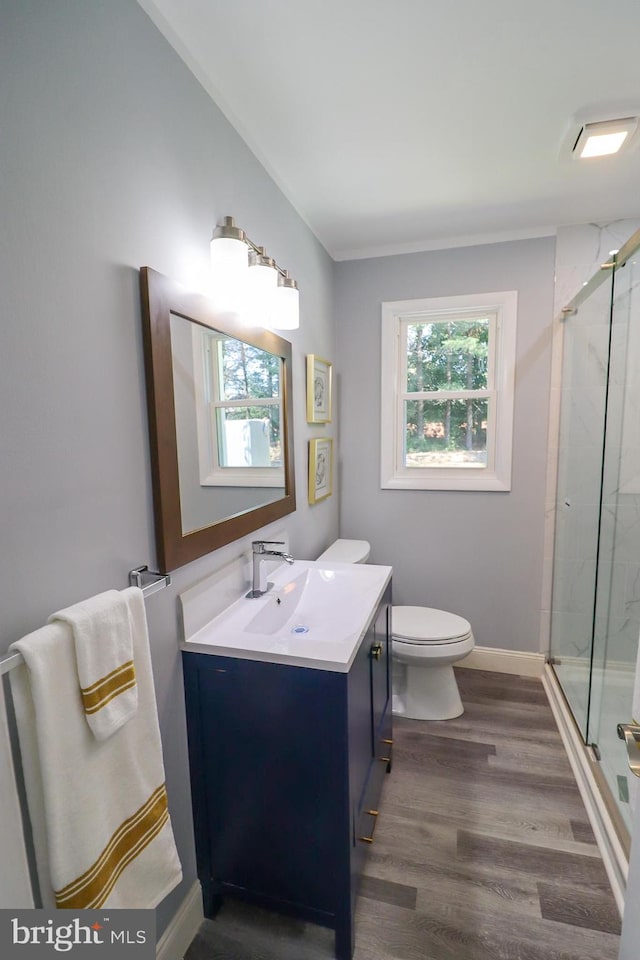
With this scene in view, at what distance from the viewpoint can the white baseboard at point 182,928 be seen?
114 cm

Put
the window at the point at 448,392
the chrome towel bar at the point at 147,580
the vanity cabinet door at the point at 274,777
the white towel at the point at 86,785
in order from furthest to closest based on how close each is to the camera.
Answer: the window at the point at 448,392 → the vanity cabinet door at the point at 274,777 → the chrome towel bar at the point at 147,580 → the white towel at the point at 86,785

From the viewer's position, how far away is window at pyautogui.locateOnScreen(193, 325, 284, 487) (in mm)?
1280

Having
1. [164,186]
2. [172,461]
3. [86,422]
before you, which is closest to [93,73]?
[164,186]

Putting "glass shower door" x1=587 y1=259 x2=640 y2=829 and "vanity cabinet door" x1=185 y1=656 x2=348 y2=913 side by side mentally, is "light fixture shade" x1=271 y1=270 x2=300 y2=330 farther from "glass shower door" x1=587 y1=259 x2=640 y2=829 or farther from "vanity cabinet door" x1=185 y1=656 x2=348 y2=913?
"glass shower door" x1=587 y1=259 x2=640 y2=829

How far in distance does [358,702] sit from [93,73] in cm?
158

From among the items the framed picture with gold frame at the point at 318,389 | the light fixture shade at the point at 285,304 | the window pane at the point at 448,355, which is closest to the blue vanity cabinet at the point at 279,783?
the light fixture shade at the point at 285,304

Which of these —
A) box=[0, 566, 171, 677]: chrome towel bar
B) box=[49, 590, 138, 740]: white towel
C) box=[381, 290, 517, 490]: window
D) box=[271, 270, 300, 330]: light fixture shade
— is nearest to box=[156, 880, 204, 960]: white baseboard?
box=[49, 590, 138, 740]: white towel

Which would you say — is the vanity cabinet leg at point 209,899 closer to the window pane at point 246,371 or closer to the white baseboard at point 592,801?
the white baseboard at point 592,801

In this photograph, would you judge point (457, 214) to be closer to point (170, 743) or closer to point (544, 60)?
point (544, 60)

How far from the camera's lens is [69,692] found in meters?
0.72

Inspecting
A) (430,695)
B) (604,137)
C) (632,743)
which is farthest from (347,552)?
(604,137)

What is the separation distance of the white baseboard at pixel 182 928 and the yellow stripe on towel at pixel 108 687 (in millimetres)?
866

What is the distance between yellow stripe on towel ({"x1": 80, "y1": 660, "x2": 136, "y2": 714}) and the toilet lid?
1.46m

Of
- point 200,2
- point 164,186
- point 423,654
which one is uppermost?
point 200,2
